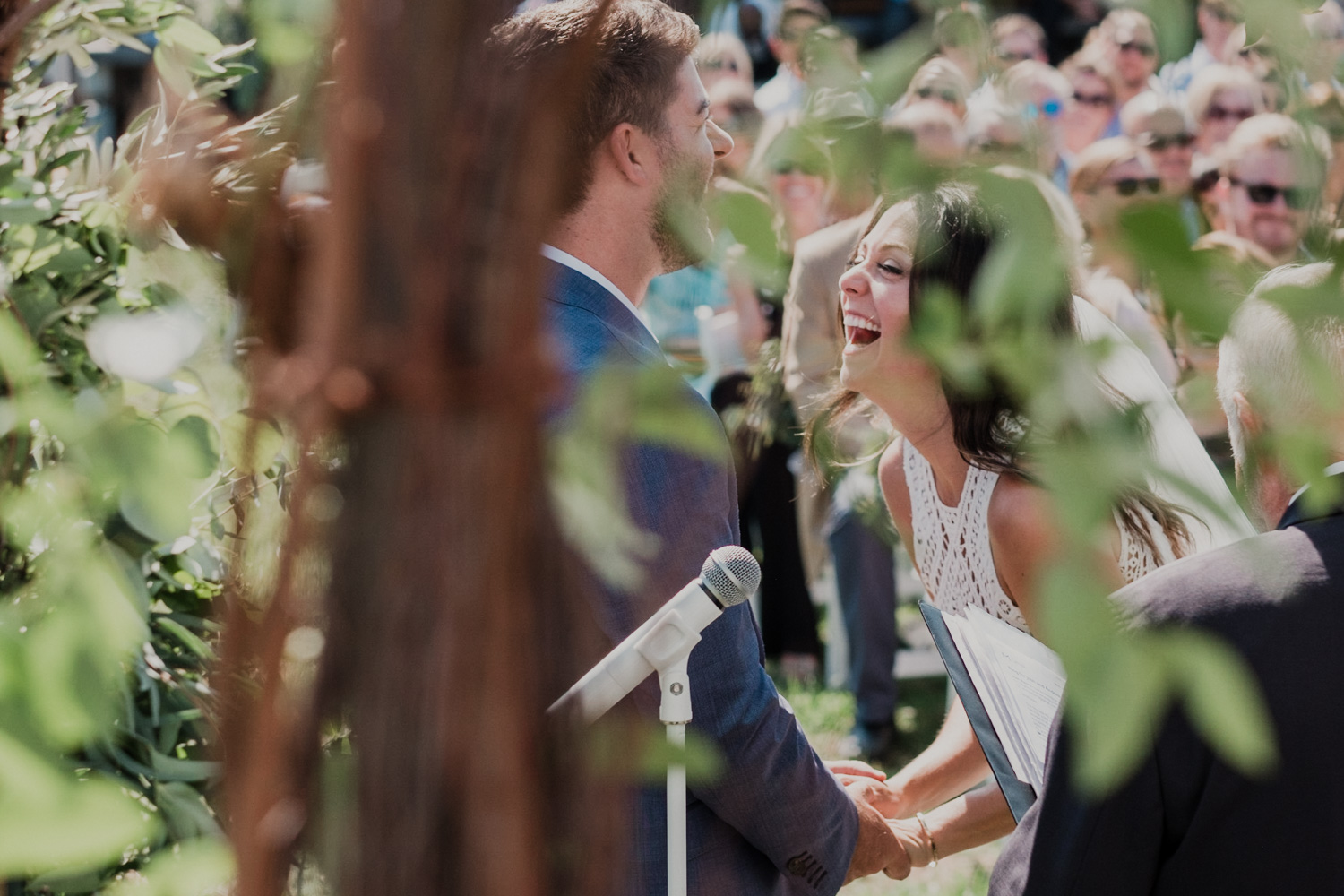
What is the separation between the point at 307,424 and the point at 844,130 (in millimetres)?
281

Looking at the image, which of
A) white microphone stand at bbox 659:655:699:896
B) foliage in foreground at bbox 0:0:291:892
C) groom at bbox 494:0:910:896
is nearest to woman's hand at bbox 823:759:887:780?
groom at bbox 494:0:910:896

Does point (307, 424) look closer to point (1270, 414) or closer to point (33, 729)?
point (33, 729)

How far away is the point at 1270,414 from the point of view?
1.80 ft

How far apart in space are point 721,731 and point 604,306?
0.59m

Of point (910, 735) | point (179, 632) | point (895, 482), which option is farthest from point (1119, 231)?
point (910, 735)

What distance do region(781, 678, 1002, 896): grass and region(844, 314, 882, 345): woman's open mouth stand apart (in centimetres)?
187

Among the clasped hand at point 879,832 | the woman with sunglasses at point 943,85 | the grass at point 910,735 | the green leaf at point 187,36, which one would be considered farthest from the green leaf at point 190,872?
the grass at point 910,735

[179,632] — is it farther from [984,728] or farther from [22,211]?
[984,728]

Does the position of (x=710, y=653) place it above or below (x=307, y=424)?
below

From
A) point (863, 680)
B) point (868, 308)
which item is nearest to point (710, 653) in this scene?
point (868, 308)

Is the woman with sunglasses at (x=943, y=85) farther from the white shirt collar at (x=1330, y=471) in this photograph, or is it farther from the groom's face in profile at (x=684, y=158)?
the white shirt collar at (x=1330, y=471)

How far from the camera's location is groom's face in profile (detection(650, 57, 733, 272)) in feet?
2.23

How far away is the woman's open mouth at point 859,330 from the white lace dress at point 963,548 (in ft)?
0.75

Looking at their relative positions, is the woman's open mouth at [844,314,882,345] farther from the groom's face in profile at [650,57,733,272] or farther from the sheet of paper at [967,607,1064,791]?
the sheet of paper at [967,607,1064,791]
